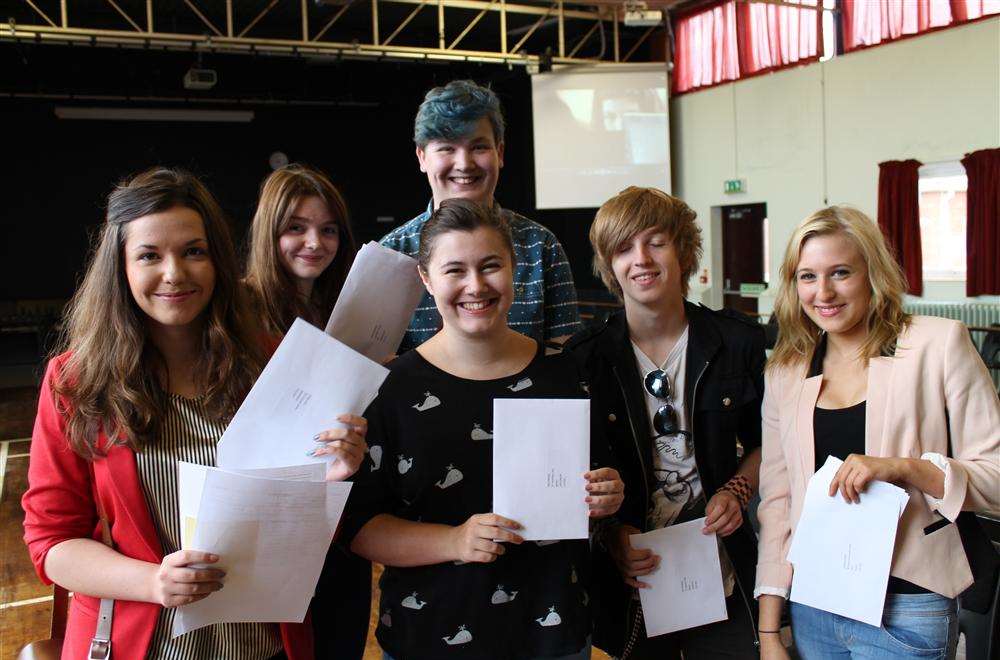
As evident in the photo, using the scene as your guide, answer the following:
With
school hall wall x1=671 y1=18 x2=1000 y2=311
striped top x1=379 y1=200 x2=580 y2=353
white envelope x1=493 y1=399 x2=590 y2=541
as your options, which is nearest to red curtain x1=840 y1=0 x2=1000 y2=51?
school hall wall x1=671 y1=18 x2=1000 y2=311

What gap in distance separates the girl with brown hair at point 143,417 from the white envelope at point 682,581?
0.74m

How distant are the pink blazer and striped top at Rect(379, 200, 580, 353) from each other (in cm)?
73

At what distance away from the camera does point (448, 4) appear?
1060 centimetres

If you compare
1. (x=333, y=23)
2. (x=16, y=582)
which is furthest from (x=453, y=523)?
(x=333, y=23)

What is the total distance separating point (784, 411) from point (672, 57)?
40.8 ft

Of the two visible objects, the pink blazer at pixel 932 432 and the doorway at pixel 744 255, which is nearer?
the pink blazer at pixel 932 432

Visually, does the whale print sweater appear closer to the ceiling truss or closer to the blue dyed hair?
the blue dyed hair

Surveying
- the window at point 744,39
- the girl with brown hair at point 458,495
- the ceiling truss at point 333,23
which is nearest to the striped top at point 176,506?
the girl with brown hair at point 458,495

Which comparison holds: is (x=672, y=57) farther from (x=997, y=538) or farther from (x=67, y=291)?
(x=997, y=538)

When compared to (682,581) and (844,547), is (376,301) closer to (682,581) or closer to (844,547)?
(682,581)

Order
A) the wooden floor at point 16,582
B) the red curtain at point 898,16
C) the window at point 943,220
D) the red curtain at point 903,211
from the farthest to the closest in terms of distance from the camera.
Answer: the red curtain at point 903,211, the window at point 943,220, the red curtain at point 898,16, the wooden floor at point 16,582

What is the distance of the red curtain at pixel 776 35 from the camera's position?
1083cm

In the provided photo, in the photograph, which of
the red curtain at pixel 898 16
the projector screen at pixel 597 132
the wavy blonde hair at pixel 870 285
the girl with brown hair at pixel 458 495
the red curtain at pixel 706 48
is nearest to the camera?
the girl with brown hair at pixel 458 495

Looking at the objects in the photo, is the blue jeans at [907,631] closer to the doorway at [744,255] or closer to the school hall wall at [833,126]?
the school hall wall at [833,126]
